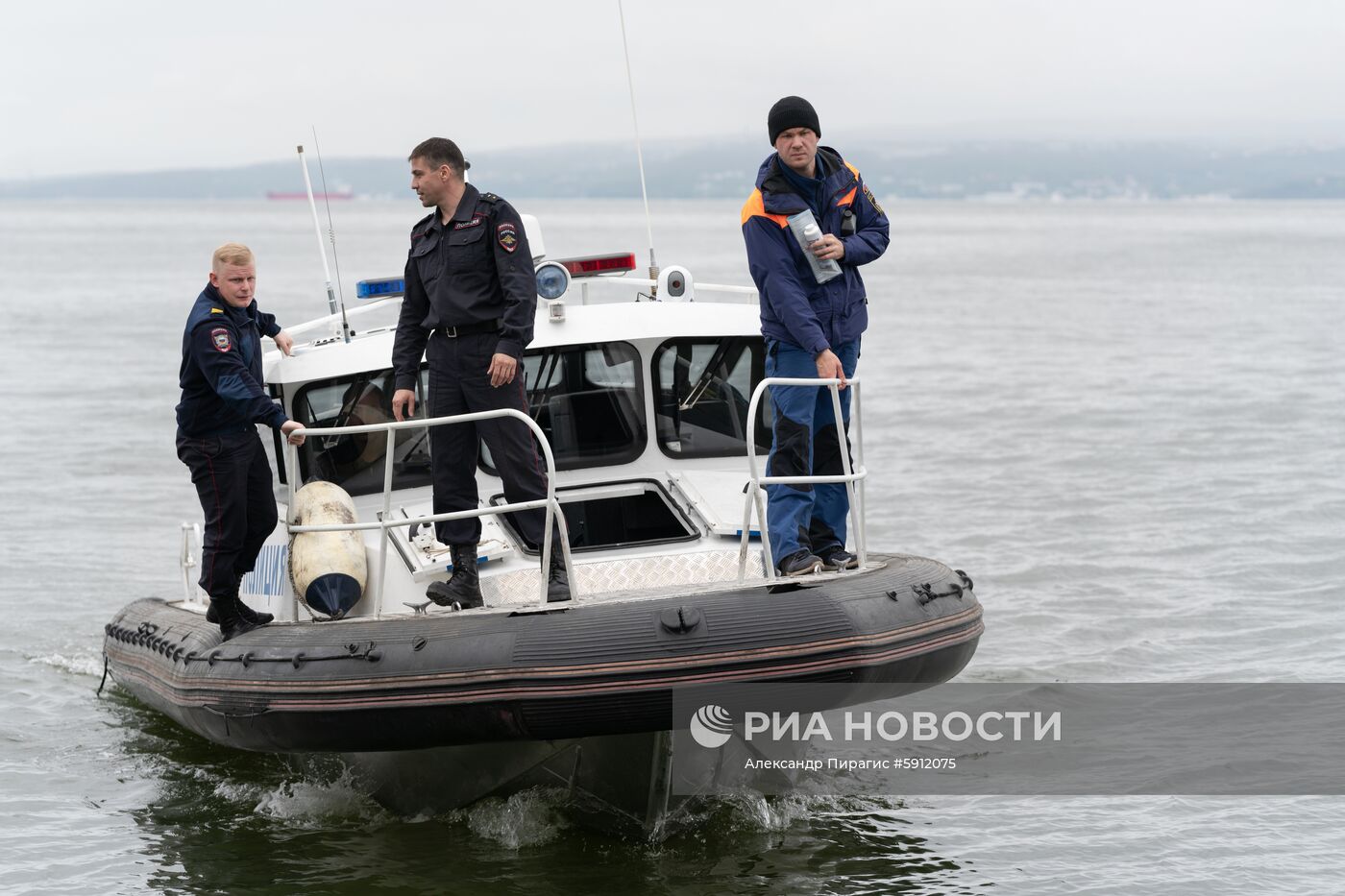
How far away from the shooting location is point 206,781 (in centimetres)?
789

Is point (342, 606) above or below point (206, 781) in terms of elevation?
above

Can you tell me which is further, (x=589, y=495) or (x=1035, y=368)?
(x=1035, y=368)

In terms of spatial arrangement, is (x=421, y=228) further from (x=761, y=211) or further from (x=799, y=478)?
(x=799, y=478)

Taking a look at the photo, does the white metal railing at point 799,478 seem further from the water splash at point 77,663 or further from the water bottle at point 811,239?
the water splash at point 77,663

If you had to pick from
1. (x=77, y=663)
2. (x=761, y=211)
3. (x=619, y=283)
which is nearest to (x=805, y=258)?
(x=761, y=211)

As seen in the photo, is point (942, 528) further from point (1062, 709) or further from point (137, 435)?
point (137, 435)

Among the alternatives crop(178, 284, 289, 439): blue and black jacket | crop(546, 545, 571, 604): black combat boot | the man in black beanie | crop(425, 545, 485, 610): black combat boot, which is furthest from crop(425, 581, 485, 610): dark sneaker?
the man in black beanie

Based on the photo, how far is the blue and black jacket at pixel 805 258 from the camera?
5980 millimetres

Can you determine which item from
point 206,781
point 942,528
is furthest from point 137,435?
point 206,781

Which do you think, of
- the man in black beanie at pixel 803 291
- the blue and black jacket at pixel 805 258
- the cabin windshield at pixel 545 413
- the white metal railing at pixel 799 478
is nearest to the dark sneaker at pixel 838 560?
the man in black beanie at pixel 803 291

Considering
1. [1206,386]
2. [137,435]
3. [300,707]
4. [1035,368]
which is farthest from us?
[1035,368]

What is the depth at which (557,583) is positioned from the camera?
19.6 feet

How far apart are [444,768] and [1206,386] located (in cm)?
1797

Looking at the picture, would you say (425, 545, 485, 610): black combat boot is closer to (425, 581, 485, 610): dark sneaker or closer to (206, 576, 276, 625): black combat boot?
(425, 581, 485, 610): dark sneaker
